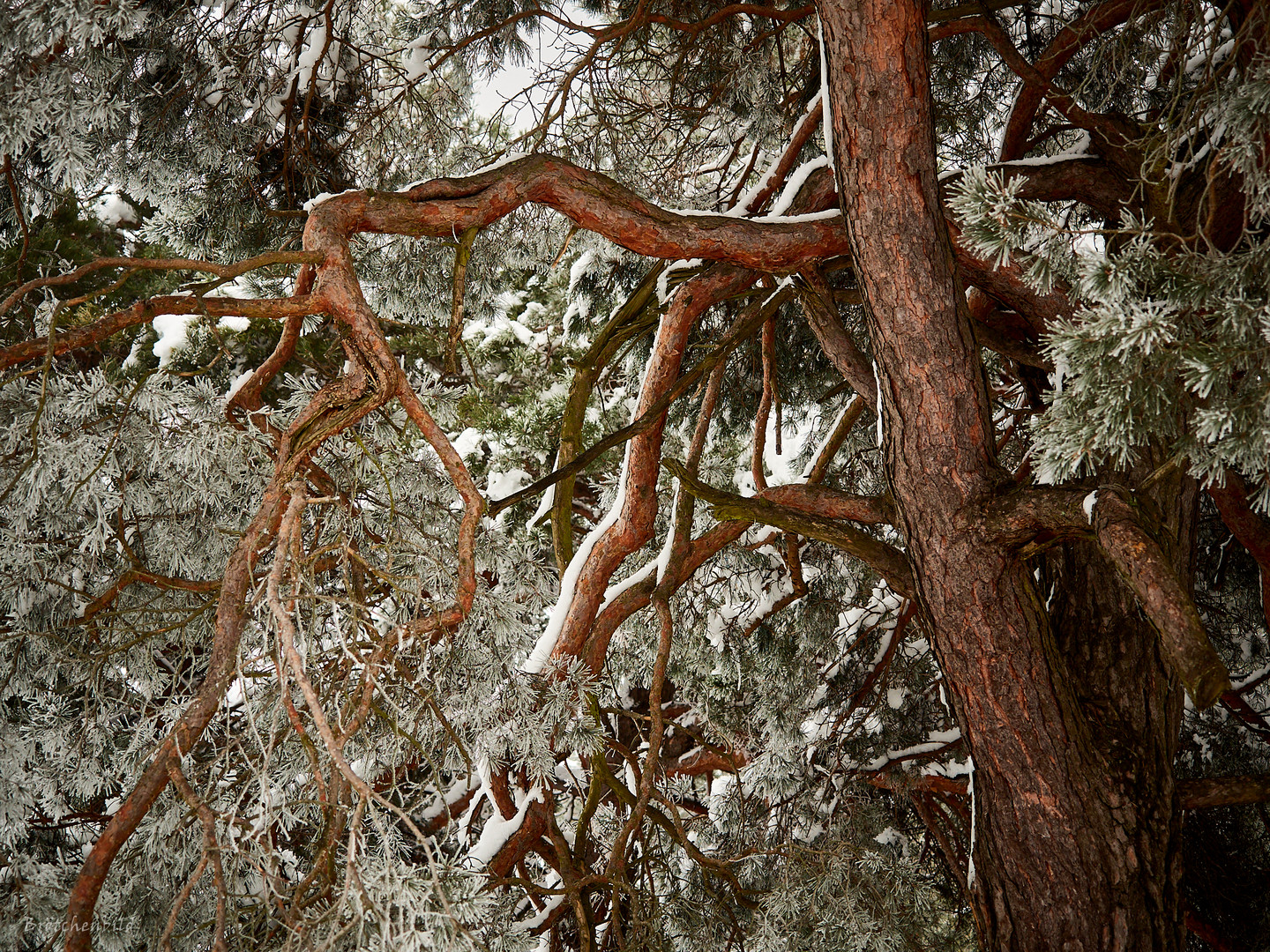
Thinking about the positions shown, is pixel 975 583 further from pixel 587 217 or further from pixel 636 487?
pixel 587 217

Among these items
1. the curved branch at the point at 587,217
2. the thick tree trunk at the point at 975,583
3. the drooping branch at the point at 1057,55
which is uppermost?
the drooping branch at the point at 1057,55

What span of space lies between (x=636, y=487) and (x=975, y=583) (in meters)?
1.13

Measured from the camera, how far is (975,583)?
2.26 metres

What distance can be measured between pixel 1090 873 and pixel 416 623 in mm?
1671

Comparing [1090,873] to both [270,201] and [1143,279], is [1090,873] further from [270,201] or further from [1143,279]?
[270,201]

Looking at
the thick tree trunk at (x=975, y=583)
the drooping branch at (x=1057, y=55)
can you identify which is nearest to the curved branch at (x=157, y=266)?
the thick tree trunk at (x=975, y=583)

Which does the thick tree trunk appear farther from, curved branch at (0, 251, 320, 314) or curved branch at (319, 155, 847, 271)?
curved branch at (0, 251, 320, 314)

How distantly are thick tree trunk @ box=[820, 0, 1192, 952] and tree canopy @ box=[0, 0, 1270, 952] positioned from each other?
1 centimetres

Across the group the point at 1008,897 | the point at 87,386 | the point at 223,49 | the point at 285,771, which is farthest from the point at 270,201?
the point at 1008,897

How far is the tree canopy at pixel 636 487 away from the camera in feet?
5.83

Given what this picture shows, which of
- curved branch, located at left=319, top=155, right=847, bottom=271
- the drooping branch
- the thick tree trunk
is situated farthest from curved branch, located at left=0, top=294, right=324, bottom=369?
the drooping branch

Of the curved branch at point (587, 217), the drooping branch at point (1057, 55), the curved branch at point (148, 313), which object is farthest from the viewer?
the drooping branch at point (1057, 55)

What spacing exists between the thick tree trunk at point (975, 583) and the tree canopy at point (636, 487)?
0.04ft

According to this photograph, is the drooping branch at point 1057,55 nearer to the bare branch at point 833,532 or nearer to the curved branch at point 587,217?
the curved branch at point 587,217
